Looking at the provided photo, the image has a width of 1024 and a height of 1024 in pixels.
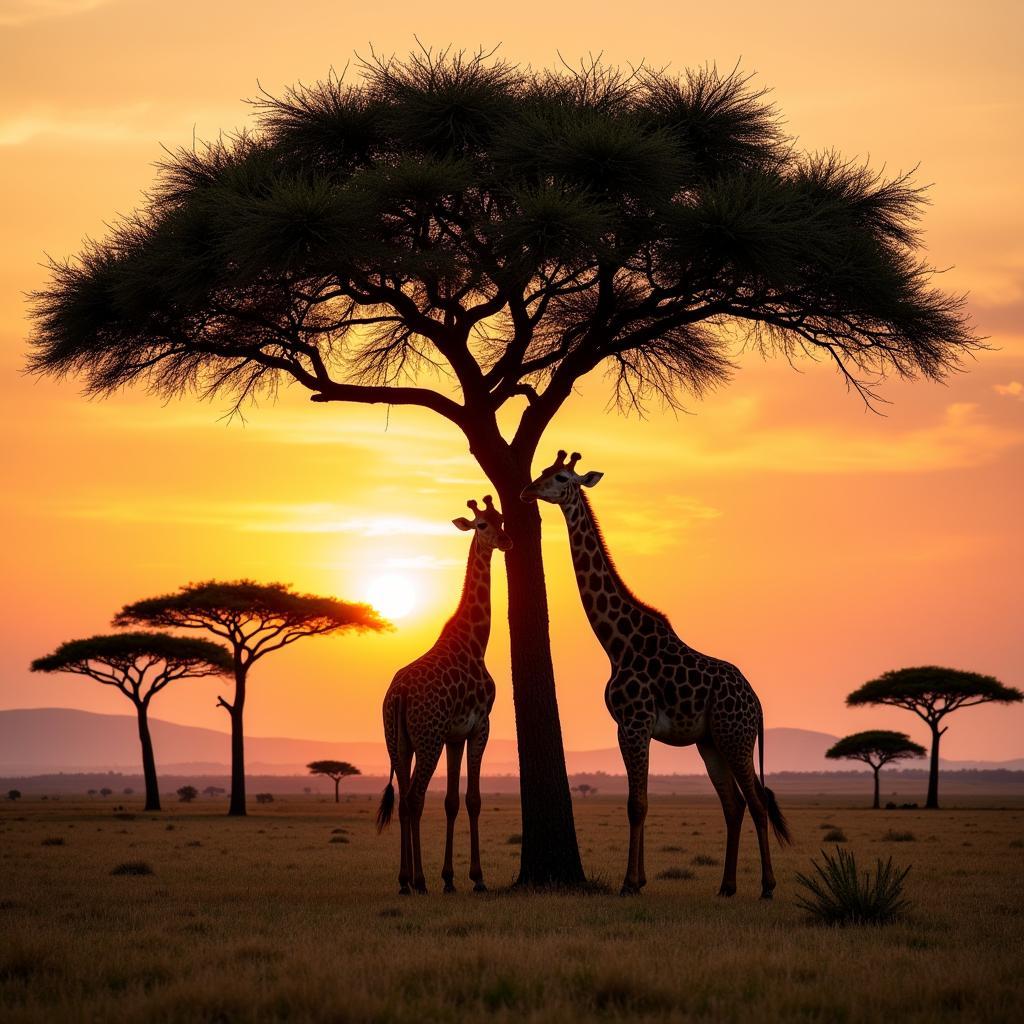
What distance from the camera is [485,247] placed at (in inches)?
746

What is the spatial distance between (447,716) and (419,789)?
0.98 meters

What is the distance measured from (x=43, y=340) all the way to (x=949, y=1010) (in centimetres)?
1808

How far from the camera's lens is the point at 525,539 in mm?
18125

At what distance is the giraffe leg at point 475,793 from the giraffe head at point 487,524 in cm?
241

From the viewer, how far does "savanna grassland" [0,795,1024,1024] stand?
344 inches

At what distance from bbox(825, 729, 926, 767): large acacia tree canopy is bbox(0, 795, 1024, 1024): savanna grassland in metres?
57.1

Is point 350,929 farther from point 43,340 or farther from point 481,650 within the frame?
point 43,340

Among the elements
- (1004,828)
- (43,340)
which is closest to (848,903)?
(43,340)

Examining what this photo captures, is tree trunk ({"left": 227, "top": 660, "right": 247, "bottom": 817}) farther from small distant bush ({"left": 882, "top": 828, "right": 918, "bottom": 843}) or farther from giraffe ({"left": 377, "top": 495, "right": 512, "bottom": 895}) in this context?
giraffe ({"left": 377, "top": 495, "right": 512, "bottom": 895})

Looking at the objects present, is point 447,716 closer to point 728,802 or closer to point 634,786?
point 634,786

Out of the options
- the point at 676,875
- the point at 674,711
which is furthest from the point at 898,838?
the point at 674,711

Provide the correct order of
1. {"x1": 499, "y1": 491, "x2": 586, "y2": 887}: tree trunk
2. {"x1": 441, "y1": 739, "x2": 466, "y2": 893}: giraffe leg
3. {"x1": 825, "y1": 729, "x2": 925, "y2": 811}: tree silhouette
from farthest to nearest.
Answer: {"x1": 825, "y1": 729, "x2": 925, "y2": 811}: tree silhouette
{"x1": 499, "y1": 491, "x2": 586, "y2": 887}: tree trunk
{"x1": 441, "y1": 739, "x2": 466, "y2": 893}: giraffe leg

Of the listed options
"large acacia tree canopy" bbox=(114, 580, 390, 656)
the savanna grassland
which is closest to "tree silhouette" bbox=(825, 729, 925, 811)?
"large acacia tree canopy" bbox=(114, 580, 390, 656)

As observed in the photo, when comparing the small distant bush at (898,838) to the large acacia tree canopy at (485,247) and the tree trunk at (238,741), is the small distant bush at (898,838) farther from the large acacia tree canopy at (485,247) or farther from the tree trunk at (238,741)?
the tree trunk at (238,741)
